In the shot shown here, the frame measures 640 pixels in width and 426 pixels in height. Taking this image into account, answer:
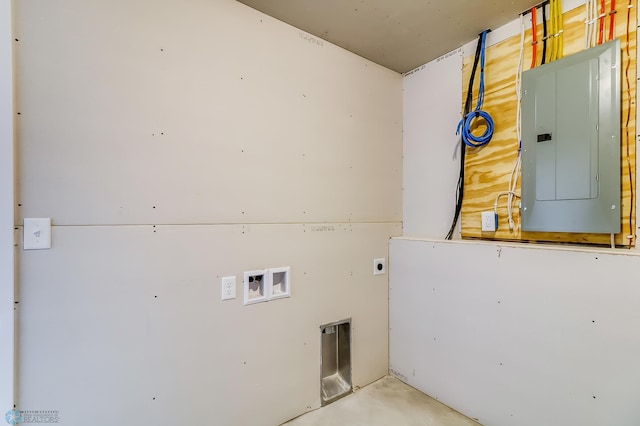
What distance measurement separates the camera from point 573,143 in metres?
1.46

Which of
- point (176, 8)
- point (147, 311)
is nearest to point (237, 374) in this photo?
point (147, 311)

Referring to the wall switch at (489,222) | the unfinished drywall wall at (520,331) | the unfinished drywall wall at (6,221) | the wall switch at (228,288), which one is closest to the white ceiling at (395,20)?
the unfinished drywall wall at (6,221)

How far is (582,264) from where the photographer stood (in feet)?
4.39

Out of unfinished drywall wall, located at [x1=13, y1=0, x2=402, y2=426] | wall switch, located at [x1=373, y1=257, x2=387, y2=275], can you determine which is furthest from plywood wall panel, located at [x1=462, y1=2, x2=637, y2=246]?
unfinished drywall wall, located at [x1=13, y1=0, x2=402, y2=426]

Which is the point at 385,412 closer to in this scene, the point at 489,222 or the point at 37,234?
the point at 489,222

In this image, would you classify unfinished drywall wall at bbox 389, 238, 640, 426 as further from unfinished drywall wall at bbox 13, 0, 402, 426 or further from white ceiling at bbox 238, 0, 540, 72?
white ceiling at bbox 238, 0, 540, 72

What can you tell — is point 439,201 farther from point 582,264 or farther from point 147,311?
point 147,311

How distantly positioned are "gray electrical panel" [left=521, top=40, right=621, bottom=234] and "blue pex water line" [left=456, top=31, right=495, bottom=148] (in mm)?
198

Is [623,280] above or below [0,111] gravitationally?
below

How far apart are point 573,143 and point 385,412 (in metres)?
1.81

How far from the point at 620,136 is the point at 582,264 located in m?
0.62

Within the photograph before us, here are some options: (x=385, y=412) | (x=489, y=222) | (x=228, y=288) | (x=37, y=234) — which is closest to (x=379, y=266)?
(x=489, y=222)

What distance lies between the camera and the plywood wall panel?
135cm

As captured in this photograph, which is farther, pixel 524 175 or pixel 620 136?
pixel 524 175
